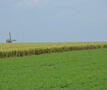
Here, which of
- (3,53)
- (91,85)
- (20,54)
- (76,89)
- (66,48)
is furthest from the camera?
(66,48)

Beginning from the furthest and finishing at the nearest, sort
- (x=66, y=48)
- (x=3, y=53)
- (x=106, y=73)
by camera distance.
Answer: (x=66, y=48) < (x=3, y=53) < (x=106, y=73)

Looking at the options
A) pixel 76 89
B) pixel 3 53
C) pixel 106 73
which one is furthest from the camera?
pixel 3 53

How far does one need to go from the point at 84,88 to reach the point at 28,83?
106 inches

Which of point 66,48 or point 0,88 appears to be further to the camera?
point 66,48

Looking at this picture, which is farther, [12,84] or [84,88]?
[12,84]

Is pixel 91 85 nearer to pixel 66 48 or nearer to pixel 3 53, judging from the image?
pixel 3 53

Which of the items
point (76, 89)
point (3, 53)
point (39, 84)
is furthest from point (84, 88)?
point (3, 53)

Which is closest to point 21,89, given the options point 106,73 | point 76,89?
point 76,89

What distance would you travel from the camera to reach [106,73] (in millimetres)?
14102

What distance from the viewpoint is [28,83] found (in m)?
11.5

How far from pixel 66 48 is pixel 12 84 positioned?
1069 inches

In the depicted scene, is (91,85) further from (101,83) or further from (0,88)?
(0,88)

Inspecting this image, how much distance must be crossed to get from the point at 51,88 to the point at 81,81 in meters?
1.80

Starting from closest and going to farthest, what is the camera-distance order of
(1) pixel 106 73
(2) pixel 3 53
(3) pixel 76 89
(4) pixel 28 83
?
(3) pixel 76 89, (4) pixel 28 83, (1) pixel 106 73, (2) pixel 3 53
